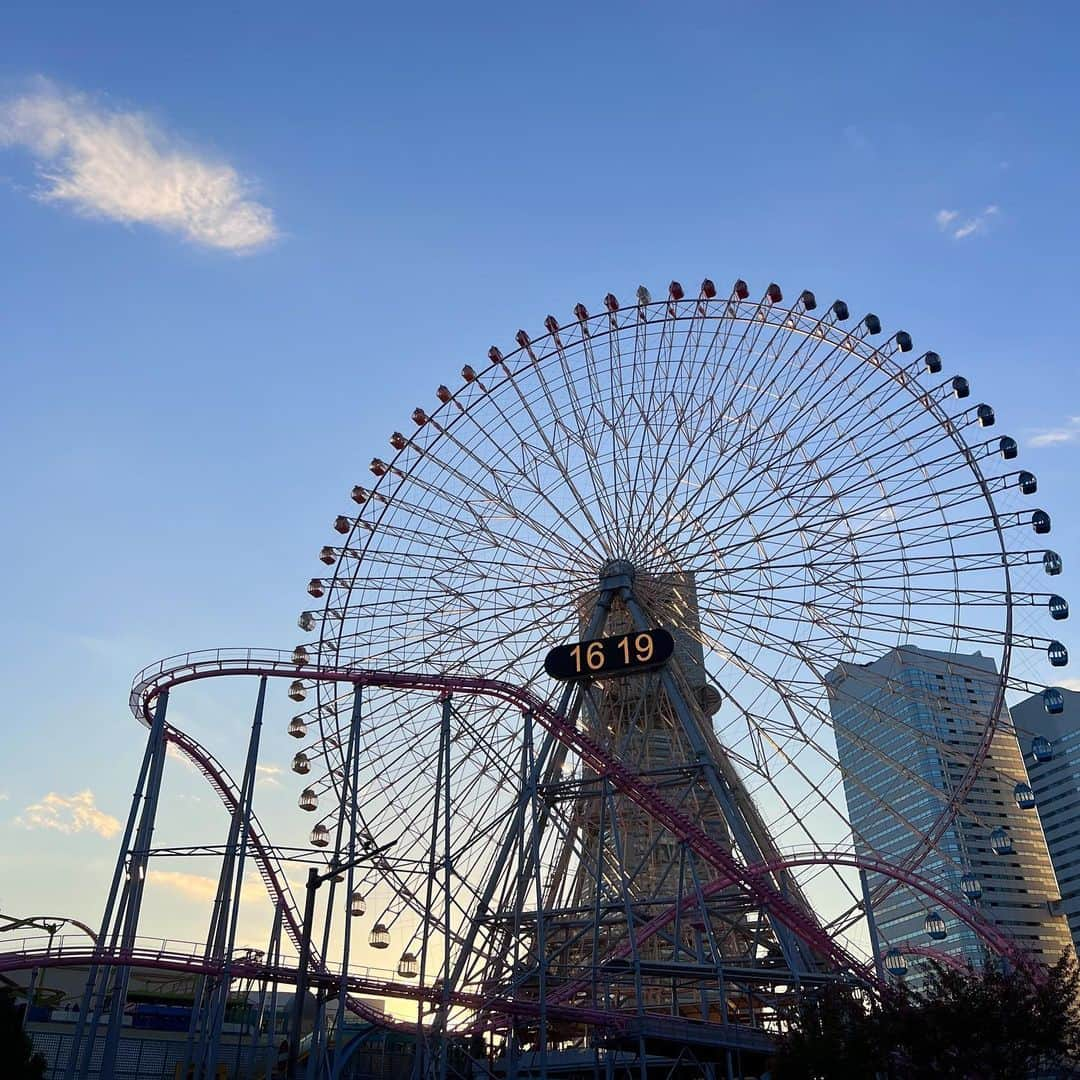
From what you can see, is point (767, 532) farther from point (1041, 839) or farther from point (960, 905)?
point (1041, 839)

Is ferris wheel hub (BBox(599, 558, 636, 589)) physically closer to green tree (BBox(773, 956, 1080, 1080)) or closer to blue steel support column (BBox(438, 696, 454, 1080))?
blue steel support column (BBox(438, 696, 454, 1080))

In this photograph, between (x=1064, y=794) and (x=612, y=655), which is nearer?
(x=612, y=655)

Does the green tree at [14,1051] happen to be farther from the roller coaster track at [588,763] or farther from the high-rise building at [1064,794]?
the high-rise building at [1064,794]

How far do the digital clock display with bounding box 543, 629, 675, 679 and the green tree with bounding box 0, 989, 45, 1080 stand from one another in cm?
1669

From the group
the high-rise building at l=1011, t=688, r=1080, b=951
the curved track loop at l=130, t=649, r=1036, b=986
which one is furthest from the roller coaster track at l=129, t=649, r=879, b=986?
the high-rise building at l=1011, t=688, r=1080, b=951

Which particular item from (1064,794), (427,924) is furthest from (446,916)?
(1064,794)

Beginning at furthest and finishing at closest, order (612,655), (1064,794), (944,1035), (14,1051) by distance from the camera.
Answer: (1064,794)
(612,655)
(14,1051)
(944,1035)

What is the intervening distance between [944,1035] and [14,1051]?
19993 mm

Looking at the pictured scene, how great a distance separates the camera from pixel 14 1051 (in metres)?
25.3

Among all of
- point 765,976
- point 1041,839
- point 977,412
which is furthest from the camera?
point 1041,839

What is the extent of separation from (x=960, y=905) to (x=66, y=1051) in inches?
1080

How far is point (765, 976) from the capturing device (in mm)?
28297

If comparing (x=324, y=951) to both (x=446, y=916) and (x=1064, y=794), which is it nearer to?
(x=446, y=916)

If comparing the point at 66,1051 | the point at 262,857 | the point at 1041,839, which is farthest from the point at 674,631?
the point at 1041,839
